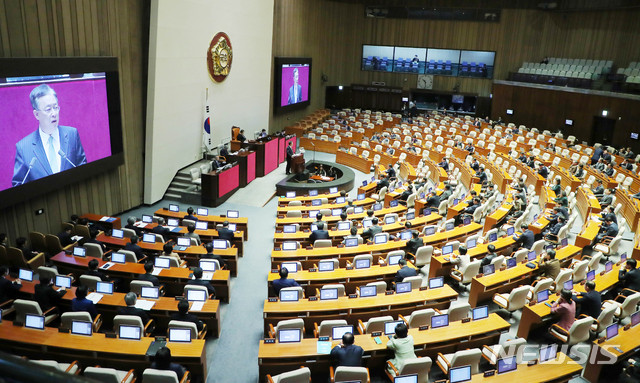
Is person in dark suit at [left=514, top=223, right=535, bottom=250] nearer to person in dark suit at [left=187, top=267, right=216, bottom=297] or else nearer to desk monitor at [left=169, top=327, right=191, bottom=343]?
person in dark suit at [left=187, top=267, right=216, bottom=297]

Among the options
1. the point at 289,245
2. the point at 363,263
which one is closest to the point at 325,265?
the point at 363,263

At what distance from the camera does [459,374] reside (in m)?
5.89

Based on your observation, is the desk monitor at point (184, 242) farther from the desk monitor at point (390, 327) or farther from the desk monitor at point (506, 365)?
the desk monitor at point (506, 365)

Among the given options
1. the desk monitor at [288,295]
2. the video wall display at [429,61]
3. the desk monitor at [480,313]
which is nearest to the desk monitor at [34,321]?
the desk monitor at [288,295]

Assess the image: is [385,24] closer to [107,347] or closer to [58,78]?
[58,78]

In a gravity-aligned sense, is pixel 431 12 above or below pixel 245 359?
above

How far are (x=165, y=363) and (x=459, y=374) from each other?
3715 millimetres

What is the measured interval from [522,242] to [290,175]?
9.73 metres

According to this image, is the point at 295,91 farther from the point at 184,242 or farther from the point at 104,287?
the point at 104,287

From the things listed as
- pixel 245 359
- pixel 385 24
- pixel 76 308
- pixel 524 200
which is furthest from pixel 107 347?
pixel 385 24

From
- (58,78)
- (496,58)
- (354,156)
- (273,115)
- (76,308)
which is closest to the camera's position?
(76,308)

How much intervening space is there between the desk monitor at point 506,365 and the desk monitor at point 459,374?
19.9 inches

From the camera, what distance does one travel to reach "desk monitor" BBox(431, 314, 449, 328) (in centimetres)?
718

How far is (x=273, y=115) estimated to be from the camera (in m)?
24.5
